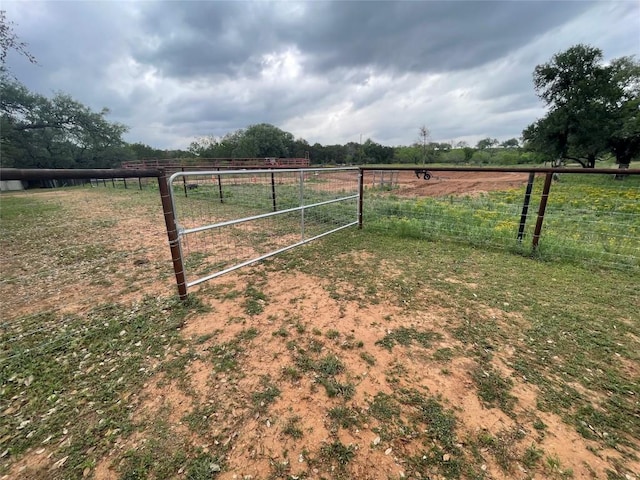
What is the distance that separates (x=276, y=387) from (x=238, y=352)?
0.49 m

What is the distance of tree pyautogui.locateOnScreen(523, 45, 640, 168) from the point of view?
18031 mm

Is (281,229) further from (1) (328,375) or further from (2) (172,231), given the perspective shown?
(1) (328,375)

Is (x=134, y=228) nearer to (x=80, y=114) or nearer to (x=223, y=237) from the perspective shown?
(x=223, y=237)

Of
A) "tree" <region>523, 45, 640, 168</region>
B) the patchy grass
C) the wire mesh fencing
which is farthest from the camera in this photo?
"tree" <region>523, 45, 640, 168</region>

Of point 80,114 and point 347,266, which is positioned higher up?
point 80,114

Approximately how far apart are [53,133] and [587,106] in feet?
140

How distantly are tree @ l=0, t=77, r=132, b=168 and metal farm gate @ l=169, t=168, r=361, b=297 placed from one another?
24953 millimetres

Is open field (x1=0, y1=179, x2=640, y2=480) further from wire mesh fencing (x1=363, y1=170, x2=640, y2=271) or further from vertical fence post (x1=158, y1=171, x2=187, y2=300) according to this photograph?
wire mesh fencing (x1=363, y1=170, x2=640, y2=271)

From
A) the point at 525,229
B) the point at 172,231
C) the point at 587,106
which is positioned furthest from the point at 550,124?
the point at 172,231

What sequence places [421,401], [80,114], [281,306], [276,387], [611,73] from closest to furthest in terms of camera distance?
[421,401], [276,387], [281,306], [611,73], [80,114]

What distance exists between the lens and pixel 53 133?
24.1m

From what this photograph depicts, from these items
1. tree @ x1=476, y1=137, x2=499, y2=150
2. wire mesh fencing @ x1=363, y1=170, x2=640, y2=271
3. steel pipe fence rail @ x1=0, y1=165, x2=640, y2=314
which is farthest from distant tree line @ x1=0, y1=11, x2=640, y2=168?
tree @ x1=476, y1=137, x2=499, y2=150

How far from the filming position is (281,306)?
108 inches

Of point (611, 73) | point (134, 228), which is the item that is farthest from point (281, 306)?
point (611, 73)
